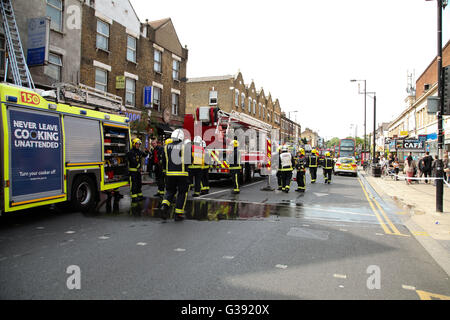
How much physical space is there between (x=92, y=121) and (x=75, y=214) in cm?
240

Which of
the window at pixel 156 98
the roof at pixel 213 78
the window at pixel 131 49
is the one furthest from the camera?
the roof at pixel 213 78

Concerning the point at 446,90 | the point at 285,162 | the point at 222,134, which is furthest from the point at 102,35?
the point at 446,90

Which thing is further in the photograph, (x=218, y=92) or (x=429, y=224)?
(x=218, y=92)

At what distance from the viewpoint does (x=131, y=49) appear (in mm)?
21312

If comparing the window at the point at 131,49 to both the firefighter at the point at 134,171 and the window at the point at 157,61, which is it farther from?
the firefighter at the point at 134,171

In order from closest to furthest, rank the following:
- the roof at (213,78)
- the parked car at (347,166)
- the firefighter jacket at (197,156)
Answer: the firefighter jacket at (197,156) → the parked car at (347,166) → the roof at (213,78)

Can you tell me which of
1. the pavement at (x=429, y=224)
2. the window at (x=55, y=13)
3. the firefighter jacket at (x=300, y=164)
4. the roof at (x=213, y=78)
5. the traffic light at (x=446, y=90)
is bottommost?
the pavement at (x=429, y=224)

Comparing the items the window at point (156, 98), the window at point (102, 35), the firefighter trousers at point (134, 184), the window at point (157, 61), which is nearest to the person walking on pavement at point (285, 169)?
the firefighter trousers at point (134, 184)

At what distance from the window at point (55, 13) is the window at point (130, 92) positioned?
5.42m

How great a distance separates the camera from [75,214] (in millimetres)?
7527

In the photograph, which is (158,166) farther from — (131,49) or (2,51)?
(131,49)

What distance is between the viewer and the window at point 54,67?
15.3 meters

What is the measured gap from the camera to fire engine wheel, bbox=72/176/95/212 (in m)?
7.61

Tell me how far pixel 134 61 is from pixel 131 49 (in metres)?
0.80
